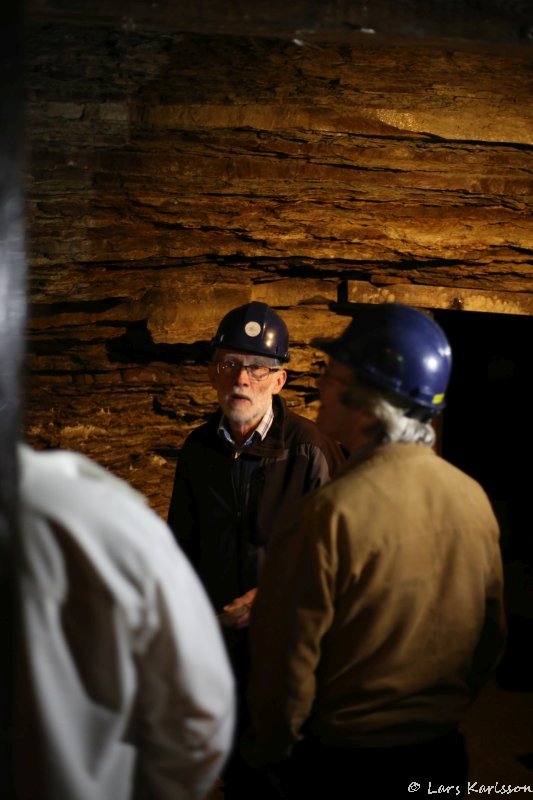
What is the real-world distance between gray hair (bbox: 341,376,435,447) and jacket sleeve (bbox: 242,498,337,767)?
1.08 feet

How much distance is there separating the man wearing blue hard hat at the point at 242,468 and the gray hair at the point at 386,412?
3.22ft

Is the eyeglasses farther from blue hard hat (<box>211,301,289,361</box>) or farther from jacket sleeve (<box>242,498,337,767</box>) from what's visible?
jacket sleeve (<box>242,498,337,767</box>)

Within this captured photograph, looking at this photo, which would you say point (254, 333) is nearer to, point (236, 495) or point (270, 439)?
point (270, 439)

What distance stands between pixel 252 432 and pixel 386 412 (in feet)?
4.13

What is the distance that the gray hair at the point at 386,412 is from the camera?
7.39 ft

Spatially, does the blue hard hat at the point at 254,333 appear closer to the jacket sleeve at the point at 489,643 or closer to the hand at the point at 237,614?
the hand at the point at 237,614

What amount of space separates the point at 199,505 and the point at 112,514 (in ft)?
6.41

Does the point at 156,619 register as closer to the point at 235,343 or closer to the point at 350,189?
the point at 235,343

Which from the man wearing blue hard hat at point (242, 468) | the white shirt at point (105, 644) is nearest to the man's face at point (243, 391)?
the man wearing blue hard hat at point (242, 468)

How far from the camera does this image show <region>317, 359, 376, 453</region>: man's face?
2.29 m

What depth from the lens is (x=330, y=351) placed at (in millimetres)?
2402

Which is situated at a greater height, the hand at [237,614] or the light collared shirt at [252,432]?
the light collared shirt at [252,432]

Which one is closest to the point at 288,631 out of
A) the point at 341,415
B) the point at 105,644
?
the point at 341,415

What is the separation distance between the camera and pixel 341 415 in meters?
2.33
